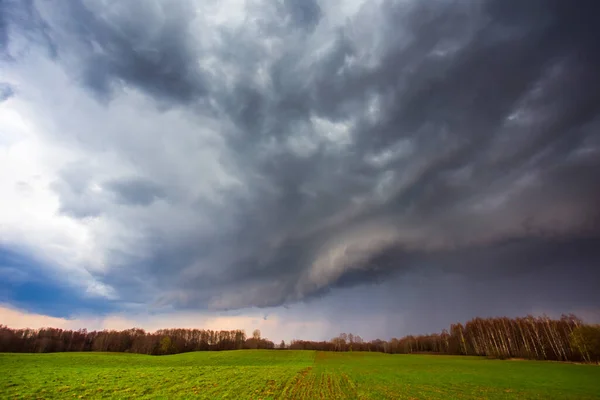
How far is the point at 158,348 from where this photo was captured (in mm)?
136500

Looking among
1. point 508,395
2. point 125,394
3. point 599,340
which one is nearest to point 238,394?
point 125,394

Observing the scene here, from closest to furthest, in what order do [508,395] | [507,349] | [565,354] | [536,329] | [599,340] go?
1. [508,395]
2. [599,340]
3. [565,354]
4. [536,329]
5. [507,349]

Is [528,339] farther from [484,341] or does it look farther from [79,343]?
[79,343]

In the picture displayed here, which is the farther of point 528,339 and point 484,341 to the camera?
point 484,341

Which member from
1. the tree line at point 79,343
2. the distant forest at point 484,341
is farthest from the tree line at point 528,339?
the tree line at point 79,343

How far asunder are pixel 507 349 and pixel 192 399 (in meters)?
162

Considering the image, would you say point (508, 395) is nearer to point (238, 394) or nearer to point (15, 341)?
point (238, 394)

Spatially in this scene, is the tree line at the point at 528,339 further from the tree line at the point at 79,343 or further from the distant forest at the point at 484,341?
the tree line at the point at 79,343

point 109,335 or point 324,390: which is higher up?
point 109,335

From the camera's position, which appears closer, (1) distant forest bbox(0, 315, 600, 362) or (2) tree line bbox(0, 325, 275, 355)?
(1) distant forest bbox(0, 315, 600, 362)

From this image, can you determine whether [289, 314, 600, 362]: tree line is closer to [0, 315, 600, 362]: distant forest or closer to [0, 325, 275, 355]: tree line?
[0, 315, 600, 362]: distant forest

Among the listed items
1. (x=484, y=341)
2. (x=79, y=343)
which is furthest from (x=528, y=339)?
(x=79, y=343)

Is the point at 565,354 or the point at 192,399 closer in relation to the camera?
the point at 192,399

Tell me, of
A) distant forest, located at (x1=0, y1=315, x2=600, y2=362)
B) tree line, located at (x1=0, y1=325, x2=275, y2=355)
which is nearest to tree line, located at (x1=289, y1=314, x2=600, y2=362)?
distant forest, located at (x1=0, y1=315, x2=600, y2=362)
